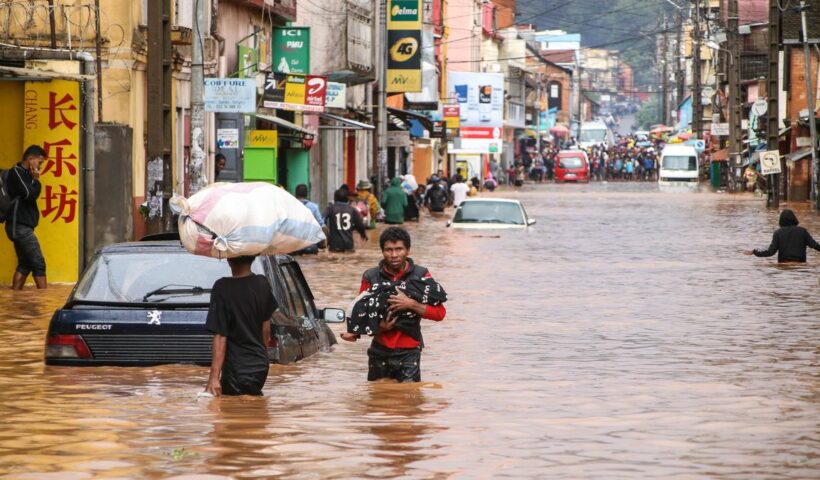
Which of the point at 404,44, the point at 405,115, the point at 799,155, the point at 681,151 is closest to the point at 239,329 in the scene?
the point at 404,44

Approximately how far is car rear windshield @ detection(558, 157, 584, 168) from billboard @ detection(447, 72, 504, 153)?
1237cm

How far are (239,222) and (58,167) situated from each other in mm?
13041

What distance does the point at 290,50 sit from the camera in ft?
137

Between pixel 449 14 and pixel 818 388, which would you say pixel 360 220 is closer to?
pixel 818 388

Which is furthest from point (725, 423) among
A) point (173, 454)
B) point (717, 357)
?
point (717, 357)

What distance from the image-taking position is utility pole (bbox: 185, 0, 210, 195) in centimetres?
2541

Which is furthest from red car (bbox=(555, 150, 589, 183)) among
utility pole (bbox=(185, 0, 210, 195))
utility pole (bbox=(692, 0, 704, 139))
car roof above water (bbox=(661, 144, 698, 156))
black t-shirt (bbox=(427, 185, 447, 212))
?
utility pole (bbox=(185, 0, 210, 195))

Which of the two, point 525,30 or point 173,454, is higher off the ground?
point 525,30

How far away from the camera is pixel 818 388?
1267cm

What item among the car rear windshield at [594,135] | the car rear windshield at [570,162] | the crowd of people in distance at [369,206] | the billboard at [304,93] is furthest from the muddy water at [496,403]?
the car rear windshield at [594,135]

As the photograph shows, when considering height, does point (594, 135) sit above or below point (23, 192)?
above

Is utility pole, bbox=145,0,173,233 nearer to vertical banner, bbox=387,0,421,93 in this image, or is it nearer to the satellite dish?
vertical banner, bbox=387,0,421,93

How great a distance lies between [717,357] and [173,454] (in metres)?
7.04

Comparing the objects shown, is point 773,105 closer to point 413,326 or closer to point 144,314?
point 144,314
